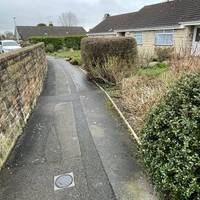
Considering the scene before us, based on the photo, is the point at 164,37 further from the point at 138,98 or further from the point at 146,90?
the point at 138,98

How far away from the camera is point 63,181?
3840 millimetres

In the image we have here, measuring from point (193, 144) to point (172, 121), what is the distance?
48cm

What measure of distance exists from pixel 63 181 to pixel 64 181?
0.02 metres

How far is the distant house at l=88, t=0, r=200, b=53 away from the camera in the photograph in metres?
17.2

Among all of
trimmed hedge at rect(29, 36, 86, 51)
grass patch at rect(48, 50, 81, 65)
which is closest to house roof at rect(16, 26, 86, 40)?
trimmed hedge at rect(29, 36, 86, 51)

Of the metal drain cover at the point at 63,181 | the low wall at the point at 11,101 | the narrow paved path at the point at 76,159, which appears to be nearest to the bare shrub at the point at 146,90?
the narrow paved path at the point at 76,159

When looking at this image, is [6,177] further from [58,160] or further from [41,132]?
[41,132]

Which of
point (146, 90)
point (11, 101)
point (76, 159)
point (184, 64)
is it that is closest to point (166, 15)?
point (184, 64)

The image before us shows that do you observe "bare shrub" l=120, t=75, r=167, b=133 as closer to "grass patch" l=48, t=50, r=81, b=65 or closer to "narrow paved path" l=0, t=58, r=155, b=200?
"narrow paved path" l=0, t=58, r=155, b=200

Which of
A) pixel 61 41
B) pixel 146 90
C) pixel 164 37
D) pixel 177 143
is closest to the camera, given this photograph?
pixel 177 143

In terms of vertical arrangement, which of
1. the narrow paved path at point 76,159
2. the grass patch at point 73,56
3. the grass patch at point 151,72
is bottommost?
the grass patch at point 73,56

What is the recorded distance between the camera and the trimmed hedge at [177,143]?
2.63 m

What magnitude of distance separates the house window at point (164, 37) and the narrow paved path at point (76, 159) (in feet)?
46.9

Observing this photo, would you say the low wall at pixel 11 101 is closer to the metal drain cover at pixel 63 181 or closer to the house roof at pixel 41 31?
the metal drain cover at pixel 63 181
